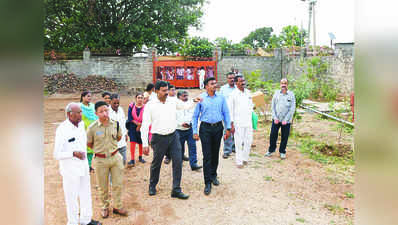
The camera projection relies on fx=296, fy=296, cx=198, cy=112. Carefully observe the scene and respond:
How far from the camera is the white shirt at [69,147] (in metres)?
3.09

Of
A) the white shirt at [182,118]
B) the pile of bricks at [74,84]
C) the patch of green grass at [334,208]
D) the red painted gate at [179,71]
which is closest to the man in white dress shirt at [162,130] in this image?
the white shirt at [182,118]

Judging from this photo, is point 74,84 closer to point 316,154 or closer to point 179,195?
point 316,154

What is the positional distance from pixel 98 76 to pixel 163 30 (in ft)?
17.9

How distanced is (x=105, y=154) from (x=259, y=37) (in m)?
52.5

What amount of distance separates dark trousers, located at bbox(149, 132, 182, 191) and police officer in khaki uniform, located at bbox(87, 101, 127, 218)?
24.0 inches

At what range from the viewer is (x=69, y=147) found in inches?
123

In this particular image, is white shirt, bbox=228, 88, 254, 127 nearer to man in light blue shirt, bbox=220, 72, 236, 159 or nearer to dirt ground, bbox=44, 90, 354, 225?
man in light blue shirt, bbox=220, 72, 236, 159

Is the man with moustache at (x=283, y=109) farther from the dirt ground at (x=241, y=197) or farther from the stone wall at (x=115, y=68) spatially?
the stone wall at (x=115, y=68)

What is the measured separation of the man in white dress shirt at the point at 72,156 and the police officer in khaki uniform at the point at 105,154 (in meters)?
0.31

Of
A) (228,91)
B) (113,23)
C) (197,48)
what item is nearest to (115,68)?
(113,23)

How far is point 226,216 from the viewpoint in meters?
3.73

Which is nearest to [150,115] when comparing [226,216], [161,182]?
[161,182]

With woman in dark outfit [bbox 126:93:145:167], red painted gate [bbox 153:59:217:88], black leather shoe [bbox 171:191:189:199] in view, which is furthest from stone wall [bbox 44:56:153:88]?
black leather shoe [bbox 171:191:189:199]
